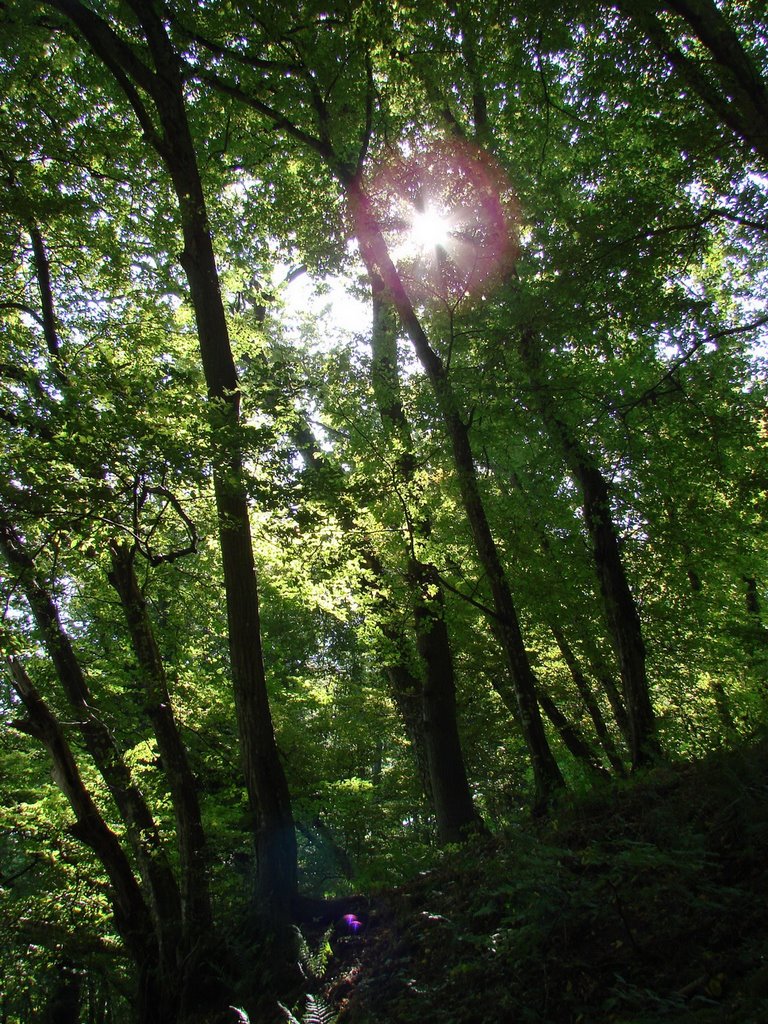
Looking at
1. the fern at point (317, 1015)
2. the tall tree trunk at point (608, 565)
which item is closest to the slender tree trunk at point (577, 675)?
the tall tree trunk at point (608, 565)

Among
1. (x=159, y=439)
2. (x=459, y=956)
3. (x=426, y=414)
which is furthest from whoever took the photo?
(x=426, y=414)

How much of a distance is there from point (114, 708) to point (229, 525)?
6120 millimetres

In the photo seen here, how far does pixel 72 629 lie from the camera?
11.4 m

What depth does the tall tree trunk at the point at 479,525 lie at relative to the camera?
7566mm

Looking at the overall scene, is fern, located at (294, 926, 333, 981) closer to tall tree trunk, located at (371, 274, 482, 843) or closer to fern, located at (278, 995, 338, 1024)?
fern, located at (278, 995, 338, 1024)

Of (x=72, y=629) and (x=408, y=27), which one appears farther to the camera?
(x=72, y=629)

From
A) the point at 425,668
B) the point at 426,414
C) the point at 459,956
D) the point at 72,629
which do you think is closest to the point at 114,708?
the point at 72,629

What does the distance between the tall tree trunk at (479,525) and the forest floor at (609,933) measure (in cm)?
264

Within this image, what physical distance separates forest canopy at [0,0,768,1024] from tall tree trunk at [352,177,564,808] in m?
0.06

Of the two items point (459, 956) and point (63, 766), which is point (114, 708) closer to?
point (63, 766)

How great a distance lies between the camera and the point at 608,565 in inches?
350

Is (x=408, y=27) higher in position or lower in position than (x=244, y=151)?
lower

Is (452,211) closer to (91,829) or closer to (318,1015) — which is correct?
(318,1015)

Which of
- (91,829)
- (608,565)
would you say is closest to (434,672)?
(608,565)
